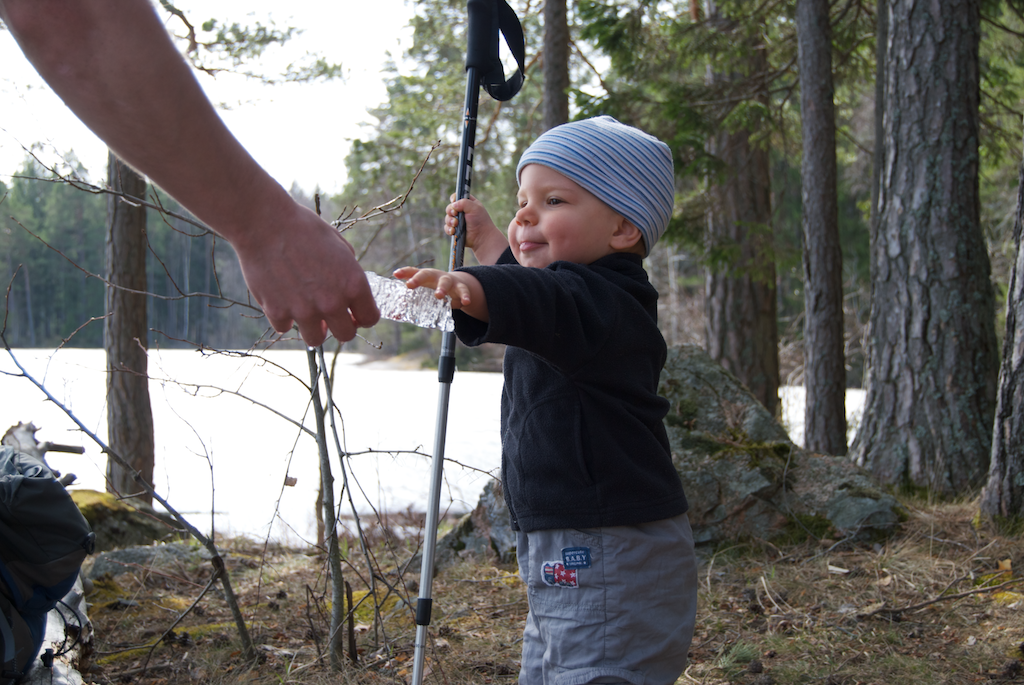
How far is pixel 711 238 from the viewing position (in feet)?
31.3

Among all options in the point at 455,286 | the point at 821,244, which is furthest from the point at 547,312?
the point at 821,244

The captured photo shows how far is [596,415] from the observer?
6.02 ft

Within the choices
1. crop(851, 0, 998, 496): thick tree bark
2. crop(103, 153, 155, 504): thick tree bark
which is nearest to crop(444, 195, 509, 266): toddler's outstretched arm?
crop(851, 0, 998, 496): thick tree bark

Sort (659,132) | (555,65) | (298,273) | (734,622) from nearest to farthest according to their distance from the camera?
(298,273) → (734,622) → (555,65) → (659,132)

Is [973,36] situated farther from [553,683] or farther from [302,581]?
[302,581]

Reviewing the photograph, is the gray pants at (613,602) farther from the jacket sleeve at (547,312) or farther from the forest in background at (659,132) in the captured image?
the forest in background at (659,132)

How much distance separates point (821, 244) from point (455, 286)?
22.0ft

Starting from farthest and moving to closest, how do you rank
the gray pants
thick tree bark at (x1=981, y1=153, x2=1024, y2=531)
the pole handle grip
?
thick tree bark at (x1=981, y1=153, x2=1024, y2=531), the pole handle grip, the gray pants

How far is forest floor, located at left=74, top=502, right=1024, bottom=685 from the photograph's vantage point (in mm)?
2908

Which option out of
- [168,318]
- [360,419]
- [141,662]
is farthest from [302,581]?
[168,318]

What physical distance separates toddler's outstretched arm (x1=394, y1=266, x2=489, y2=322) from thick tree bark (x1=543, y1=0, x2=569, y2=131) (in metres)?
6.70

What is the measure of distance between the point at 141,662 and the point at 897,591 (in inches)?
135

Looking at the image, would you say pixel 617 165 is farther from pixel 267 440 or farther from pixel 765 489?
pixel 267 440

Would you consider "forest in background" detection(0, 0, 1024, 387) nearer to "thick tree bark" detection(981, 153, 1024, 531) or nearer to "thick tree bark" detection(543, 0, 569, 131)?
"thick tree bark" detection(543, 0, 569, 131)
